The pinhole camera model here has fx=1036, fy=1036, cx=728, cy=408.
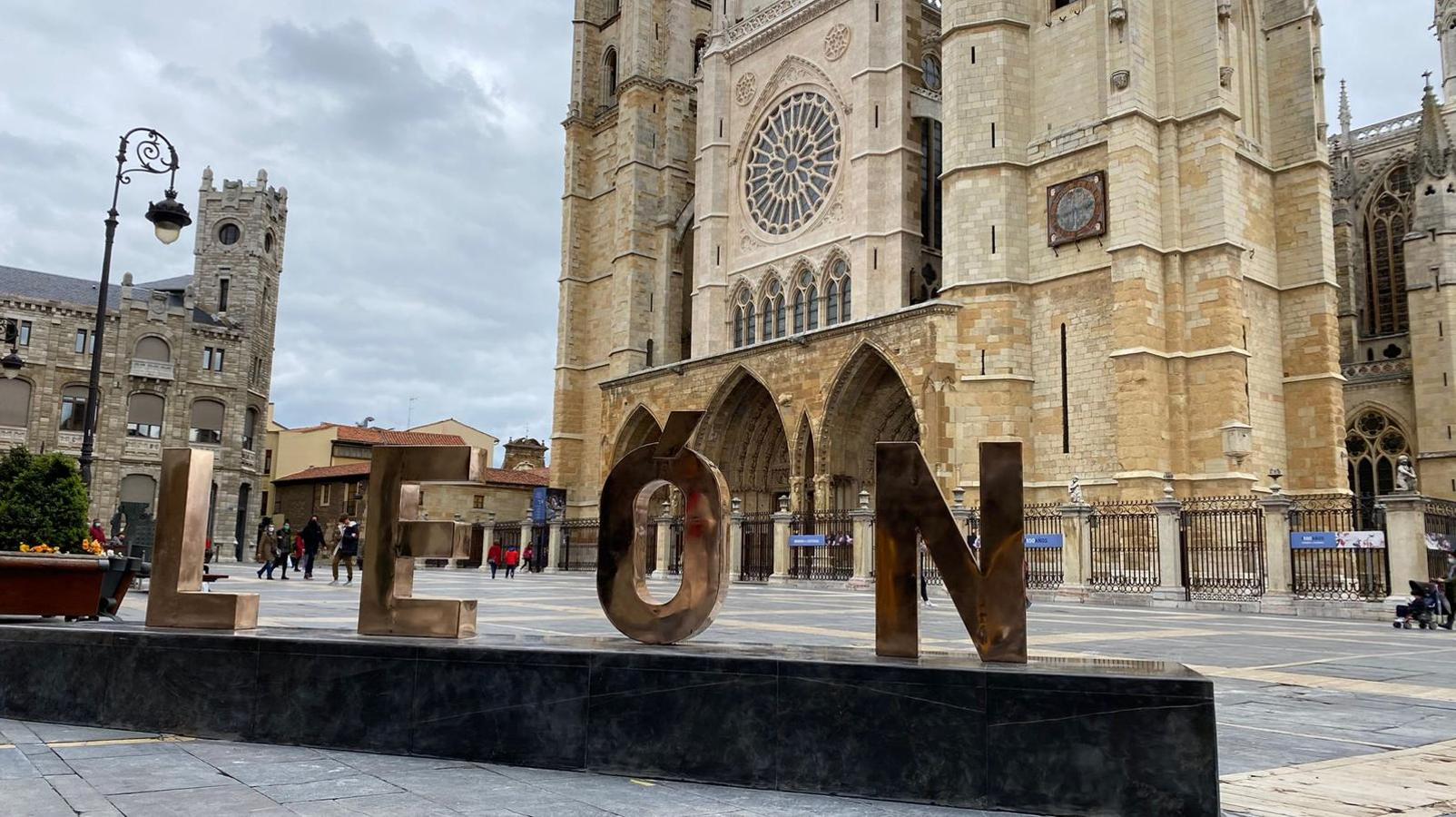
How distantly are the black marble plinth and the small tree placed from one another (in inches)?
434

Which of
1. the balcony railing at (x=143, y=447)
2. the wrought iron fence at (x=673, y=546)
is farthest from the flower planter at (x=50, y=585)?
the balcony railing at (x=143, y=447)

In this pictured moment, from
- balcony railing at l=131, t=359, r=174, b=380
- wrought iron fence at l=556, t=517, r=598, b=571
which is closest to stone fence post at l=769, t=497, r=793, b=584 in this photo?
wrought iron fence at l=556, t=517, r=598, b=571

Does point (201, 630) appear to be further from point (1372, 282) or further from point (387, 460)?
point (1372, 282)

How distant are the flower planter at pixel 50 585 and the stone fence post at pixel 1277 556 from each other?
56.0 ft

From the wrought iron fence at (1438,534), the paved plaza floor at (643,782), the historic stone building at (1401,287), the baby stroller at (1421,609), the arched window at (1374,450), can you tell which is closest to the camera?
the paved plaza floor at (643,782)

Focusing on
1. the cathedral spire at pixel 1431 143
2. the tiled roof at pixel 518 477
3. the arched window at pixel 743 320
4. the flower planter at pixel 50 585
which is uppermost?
the cathedral spire at pixel 1431 143

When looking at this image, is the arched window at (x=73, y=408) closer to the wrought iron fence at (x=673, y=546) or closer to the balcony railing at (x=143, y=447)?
the balcony railing at (x=143, y=447)

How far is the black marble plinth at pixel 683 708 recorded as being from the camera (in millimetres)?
3537

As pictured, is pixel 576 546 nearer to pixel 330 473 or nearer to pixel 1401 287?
pixel 330 473

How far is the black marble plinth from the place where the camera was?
11.6ft

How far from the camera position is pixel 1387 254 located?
34.1m

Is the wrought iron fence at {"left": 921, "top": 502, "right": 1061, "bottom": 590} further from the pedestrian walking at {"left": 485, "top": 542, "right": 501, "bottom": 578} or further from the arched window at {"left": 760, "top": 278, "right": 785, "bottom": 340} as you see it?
the pedestrian walking at {"left": 485, "top": 542, "right": 501, "bottom": 578}

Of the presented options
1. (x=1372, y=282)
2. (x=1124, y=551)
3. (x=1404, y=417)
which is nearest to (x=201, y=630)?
(x=1124, y=551)

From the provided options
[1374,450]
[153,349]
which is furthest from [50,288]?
[1374,450]
